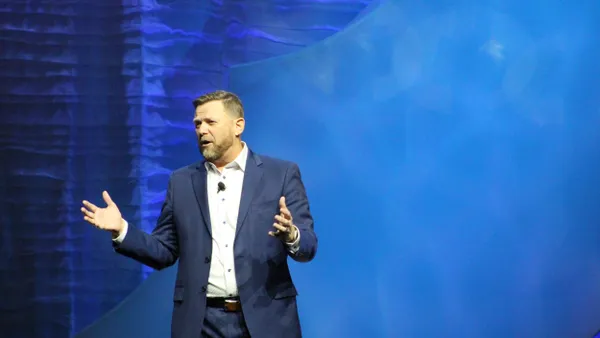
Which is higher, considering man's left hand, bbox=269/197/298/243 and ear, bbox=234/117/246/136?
ear, bbox=234/117/246/136

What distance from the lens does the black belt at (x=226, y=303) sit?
2375mm

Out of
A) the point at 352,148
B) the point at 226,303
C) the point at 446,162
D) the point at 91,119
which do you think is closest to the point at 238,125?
the point at 226,303

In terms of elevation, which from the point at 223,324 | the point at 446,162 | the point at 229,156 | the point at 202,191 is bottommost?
the point at 223,324

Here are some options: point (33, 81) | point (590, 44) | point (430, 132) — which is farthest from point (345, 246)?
point (33, 81)

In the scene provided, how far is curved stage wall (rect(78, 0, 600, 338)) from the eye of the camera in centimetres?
329

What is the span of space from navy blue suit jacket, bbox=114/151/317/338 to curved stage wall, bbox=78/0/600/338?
93 cm

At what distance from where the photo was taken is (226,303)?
7.83ft

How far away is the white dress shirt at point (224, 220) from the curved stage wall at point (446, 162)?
954 millimetres

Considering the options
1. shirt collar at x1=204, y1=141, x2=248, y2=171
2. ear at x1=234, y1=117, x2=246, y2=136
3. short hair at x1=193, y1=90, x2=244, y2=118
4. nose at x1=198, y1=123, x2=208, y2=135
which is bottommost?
shirt collar at x1=204, y1=141, x2=248, y2=171

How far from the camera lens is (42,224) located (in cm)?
362

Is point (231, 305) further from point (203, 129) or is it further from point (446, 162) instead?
point (446, 162)

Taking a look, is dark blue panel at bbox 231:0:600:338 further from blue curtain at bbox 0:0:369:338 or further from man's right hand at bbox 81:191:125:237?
man's right hand at bbox 81:191:125:237

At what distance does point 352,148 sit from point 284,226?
1299 millimetres

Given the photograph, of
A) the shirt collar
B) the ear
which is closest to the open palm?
the shirt collar
